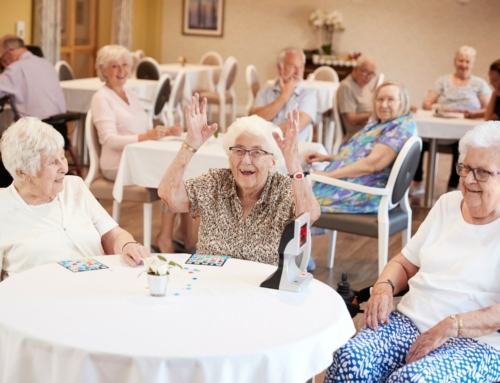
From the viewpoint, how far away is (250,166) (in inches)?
103

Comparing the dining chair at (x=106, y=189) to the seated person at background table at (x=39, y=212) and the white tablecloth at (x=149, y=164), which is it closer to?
the white tablecloth at (x=149, y=164)

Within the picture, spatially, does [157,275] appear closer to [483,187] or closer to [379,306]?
[379,306]

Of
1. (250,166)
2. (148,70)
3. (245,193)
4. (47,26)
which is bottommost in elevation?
(245,193)

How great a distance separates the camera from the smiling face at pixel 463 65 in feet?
21.9

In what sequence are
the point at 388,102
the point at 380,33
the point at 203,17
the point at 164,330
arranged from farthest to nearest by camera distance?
the point at 203,17 < the point at 380,33 < the point at 388,102 < the point at 164,330

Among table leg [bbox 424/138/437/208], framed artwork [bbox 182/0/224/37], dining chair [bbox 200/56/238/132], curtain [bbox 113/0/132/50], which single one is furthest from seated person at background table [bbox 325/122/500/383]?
framed artwork [bbox 182/0/224/37]

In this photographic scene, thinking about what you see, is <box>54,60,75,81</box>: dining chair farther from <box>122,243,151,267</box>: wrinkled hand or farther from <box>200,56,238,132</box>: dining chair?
<box>122,243,151,267</box>: wrinkled hand

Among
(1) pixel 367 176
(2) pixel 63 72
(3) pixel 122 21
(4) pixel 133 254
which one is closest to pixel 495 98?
(1) pixel 367 176

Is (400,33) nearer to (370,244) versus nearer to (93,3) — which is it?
(93,3)

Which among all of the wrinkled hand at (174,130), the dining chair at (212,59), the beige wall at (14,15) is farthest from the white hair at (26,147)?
the dining chair at (212,59)

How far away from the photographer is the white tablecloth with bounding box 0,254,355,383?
1.65 meters

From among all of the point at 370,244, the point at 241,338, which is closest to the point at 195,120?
the point at 241,338

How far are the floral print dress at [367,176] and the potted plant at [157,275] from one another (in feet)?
6.70

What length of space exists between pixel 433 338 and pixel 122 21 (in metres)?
9.79
